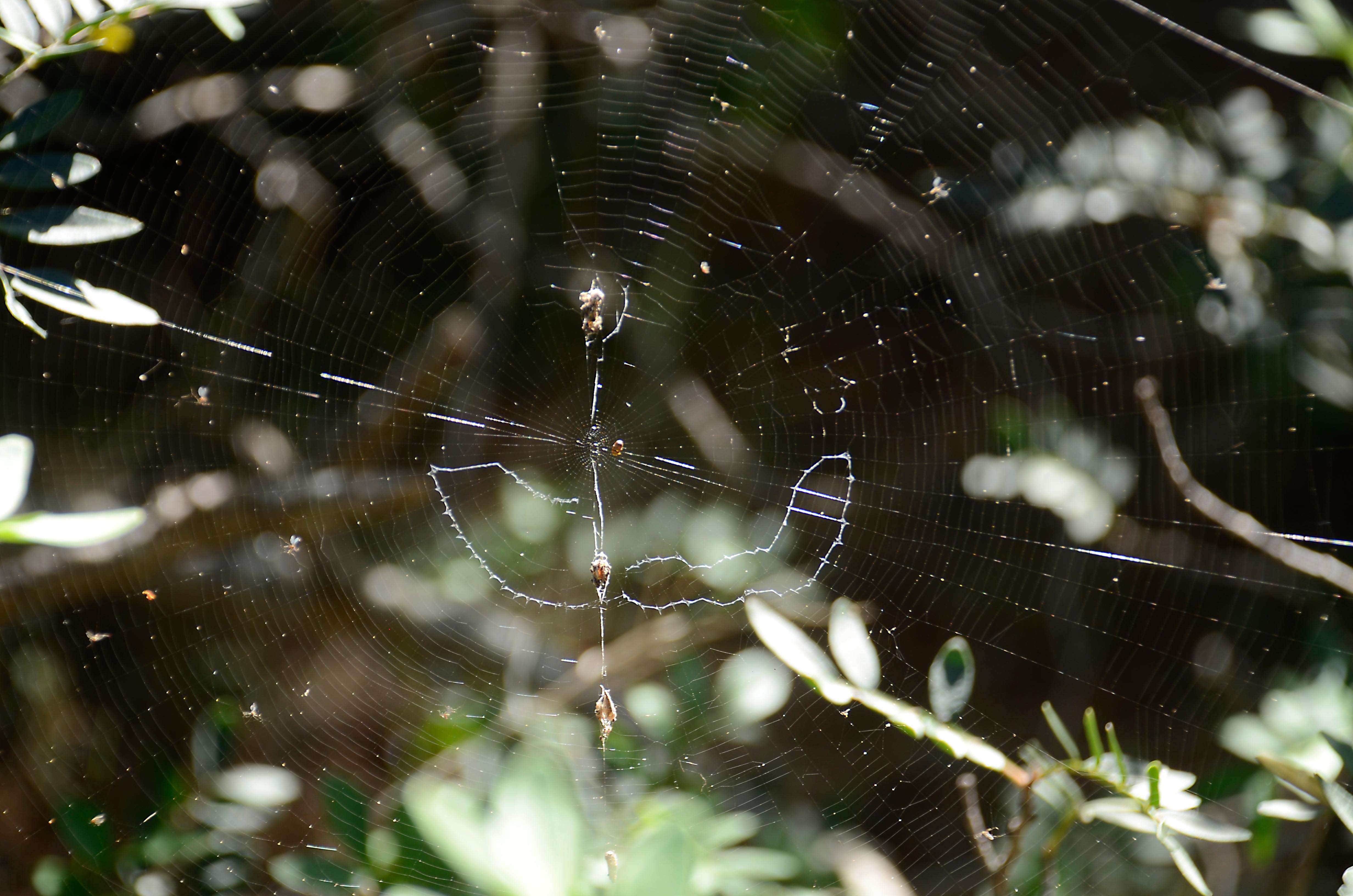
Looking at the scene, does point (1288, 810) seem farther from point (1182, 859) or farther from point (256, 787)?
point (256, 787)

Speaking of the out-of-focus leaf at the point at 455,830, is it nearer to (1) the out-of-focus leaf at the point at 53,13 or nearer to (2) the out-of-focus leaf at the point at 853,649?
(2) the out-of-focus leaf at the point at 853,649

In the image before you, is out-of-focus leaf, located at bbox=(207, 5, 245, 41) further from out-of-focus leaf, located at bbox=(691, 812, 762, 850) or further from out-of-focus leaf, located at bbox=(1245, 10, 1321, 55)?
out-of-focus leaf, located at bbox=(1245, 10, 1321, 55)

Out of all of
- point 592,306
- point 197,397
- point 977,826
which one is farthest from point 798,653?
point 197,397

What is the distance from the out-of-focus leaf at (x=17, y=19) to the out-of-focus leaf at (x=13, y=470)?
0.38 metres

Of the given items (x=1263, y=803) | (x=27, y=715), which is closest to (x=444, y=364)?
(x=27, y=715)

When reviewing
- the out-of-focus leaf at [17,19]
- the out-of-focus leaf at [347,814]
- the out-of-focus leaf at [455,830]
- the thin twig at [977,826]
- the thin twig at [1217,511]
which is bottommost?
the thin twig at [977,826]

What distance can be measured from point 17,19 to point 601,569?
1119mm

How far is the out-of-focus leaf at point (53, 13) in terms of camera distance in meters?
0.59

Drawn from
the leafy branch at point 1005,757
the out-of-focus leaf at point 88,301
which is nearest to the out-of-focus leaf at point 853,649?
the leafy branch at point 1005,757

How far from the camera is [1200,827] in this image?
718mm

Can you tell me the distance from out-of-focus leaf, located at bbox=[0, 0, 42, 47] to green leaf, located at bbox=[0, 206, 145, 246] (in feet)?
0.21

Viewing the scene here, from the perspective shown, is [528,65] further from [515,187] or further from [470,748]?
[470,748]

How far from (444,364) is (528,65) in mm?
586

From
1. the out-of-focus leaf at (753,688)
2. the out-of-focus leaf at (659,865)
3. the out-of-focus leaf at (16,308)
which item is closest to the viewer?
the out-of-focus leaf at (659,865)
